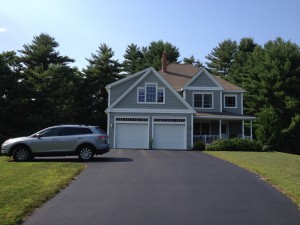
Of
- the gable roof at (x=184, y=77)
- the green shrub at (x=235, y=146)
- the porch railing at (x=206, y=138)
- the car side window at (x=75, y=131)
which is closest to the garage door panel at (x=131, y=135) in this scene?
the green shrub at (x=235, y=146)

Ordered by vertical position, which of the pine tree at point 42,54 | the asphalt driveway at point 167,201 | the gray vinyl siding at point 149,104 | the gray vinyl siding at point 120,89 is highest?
the pine tree at point 42,54

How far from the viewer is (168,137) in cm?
3036

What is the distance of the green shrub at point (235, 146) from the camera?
28.6 metres

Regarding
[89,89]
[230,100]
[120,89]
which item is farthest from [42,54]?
[230,100]

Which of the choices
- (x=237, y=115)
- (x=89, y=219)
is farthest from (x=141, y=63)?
(x=89, y=219)

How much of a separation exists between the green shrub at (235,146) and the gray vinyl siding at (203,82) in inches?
279

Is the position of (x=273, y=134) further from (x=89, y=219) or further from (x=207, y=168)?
(x=89, y=219)

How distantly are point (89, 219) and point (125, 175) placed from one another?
5.56m

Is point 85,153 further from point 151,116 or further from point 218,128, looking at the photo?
A: point 218,128

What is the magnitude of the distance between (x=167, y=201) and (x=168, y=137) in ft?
70.0

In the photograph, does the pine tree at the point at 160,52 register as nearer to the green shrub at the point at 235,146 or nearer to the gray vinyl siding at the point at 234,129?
the gray vinyl siding at the point at 234,129

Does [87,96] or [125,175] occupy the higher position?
[87,96]

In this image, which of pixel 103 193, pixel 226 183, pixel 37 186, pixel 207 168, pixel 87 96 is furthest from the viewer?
pixel 87 96

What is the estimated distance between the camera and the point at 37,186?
420 inches
